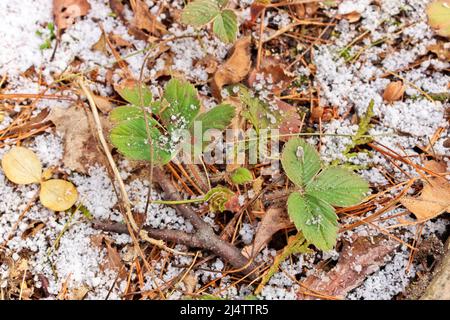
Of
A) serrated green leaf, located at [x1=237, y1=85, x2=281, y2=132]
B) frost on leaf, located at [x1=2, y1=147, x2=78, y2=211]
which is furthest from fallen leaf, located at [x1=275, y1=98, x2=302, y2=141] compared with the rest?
frost on leaf, located at [x1=2, y1=147, x2=78, y2=211]

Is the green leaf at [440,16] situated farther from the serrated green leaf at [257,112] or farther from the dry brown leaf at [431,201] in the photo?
the serrated green leaf at [257,112]

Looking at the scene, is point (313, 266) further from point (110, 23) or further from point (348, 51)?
point (110, 23)

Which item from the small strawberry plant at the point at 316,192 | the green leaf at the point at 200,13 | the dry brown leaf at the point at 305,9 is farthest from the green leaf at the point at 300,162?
the dry brown leaf at the point at 305,9

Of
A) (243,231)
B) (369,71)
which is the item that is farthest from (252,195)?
(369,71)

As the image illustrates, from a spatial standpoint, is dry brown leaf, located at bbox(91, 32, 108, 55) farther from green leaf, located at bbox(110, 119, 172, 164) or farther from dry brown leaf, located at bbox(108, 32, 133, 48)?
green leaf, located at bbox(110, 119, 172, 164)

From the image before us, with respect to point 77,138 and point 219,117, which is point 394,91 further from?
point 77,138

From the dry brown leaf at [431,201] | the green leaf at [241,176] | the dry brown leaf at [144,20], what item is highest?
the dry brown leaf at [144,20]
